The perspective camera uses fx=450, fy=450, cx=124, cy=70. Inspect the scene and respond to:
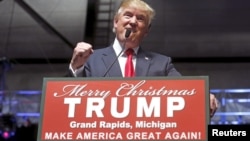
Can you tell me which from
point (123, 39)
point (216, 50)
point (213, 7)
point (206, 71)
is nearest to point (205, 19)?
point (213, 7)

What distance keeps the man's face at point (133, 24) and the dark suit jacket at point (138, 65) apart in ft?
0.17

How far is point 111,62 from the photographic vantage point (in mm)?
1403

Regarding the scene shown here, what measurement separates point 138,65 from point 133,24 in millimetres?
130

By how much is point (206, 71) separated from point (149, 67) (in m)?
6.50

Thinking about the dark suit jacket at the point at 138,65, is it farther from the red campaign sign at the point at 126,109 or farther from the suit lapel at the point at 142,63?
the red campaign sign at the point at 126,109

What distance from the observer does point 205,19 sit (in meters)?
6.50

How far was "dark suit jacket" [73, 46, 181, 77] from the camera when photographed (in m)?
1.36

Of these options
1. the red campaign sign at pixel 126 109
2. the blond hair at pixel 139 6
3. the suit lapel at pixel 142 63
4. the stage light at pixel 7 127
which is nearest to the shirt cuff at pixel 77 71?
the red campaign sign at pixel 126 109

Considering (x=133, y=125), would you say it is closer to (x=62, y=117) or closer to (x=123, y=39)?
(x=62, y=117)

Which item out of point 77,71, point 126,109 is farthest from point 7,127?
point 126,109

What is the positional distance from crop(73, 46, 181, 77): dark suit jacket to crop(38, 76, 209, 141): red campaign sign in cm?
22

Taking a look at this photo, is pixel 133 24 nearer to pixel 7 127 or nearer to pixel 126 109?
pixel 126 109

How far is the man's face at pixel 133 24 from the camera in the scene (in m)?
1.41

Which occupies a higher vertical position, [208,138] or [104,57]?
[104,57]
